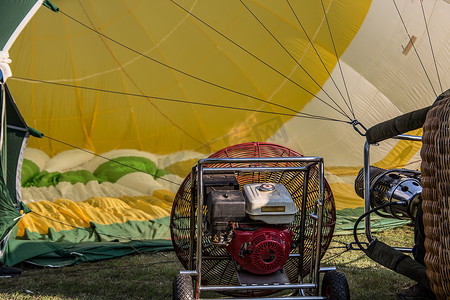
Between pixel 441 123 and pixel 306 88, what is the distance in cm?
369

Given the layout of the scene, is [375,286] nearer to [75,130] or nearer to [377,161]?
[377,161]

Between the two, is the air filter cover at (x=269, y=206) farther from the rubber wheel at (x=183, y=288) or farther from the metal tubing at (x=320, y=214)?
the rubber wheel at (x=183, y=288)

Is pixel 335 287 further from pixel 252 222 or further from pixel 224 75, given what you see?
pixel 224 75

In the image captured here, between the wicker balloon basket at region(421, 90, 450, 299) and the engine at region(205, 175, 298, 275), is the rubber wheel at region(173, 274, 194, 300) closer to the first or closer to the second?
the engine at region(205, 175, 298, 275)

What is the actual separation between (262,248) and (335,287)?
1.08 ft

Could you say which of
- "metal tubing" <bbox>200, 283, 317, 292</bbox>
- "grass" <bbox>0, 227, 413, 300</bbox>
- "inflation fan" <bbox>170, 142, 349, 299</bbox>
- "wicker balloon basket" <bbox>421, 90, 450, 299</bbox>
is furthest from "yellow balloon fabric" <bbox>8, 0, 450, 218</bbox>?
"wicker balloon basket" <bbox>421, 90, 450, 299</bbox>

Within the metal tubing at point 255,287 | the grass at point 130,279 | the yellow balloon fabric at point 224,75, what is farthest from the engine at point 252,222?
the yellow balloon fabric at point 224,75

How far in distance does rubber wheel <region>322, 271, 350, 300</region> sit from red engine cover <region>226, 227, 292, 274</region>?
20cm

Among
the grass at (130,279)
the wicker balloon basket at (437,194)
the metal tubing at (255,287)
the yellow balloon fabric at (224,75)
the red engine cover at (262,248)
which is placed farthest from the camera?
the yellow balloon fabric at (224,75)

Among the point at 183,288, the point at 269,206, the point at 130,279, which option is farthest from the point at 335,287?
the point at 130,279

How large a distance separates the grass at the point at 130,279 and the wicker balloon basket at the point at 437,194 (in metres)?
1.18

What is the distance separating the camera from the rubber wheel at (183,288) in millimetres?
1996

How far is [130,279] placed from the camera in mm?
3066

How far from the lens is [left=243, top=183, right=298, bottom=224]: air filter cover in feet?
6.70
